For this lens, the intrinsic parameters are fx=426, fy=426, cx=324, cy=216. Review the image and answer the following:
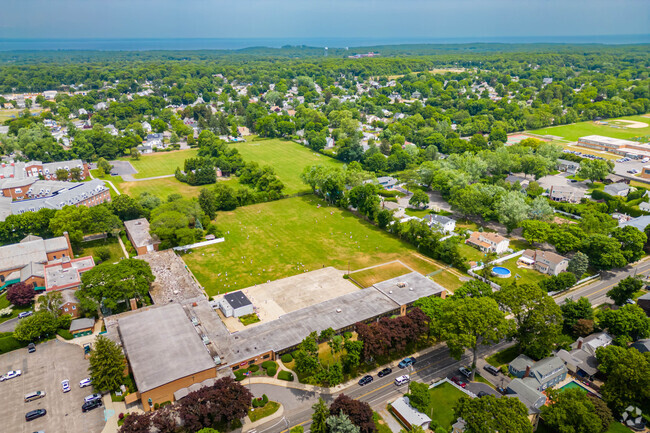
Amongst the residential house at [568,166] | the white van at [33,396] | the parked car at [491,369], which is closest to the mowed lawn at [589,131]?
the residential house at [568,166]

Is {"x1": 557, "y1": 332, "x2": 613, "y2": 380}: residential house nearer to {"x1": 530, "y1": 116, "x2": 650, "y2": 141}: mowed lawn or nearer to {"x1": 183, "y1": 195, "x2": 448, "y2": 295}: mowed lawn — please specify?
{"x1": 183, "y1": 195, "x2": 448, "y2": 295}: mowed lawn

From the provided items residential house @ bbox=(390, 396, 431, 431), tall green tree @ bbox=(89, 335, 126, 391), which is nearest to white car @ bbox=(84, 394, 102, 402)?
tall green tree @ bbox=(89, 335, 126, 391)

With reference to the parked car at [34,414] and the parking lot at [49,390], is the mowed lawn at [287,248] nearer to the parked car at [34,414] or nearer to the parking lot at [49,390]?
the parking lot at [49,390]

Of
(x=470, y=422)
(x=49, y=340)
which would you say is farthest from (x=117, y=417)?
(x=470, y=422)

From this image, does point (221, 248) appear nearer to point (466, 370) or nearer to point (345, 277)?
point (345, 277)

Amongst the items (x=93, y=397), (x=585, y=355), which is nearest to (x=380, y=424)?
(x=585, y=355)
